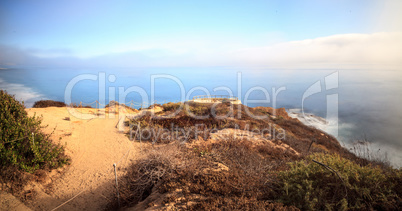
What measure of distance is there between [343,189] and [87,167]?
789 cm

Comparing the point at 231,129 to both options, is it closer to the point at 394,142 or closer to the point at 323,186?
the point at 323,186

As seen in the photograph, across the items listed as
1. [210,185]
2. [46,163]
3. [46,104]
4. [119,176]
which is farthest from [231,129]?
[46,104]

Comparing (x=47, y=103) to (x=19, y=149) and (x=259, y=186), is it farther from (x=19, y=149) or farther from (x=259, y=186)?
(x=259, y=186)

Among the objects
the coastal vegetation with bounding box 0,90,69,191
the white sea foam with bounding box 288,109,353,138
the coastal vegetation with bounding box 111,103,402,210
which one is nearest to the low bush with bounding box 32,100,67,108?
the coastal vegetation with bounding box 0,90,69,191

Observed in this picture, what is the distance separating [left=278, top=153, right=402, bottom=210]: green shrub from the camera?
11.9 ft

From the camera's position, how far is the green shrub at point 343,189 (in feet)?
11.9

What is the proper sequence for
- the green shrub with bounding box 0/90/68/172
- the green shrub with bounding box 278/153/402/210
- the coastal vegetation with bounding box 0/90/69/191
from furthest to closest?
the green shrub with bounding box 0/90/68/172
the coastal vegetation with bounding box 0/90/69/191
the green shrub with bounding box 278/153/402/210

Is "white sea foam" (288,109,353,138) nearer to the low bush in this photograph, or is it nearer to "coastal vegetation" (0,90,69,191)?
the low bush

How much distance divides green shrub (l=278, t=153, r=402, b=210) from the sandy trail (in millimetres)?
4875

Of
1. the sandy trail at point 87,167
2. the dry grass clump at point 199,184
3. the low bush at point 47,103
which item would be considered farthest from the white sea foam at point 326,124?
the low bush at point 47,103

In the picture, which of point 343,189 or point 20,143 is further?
point 20,143

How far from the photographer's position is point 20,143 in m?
6.50
